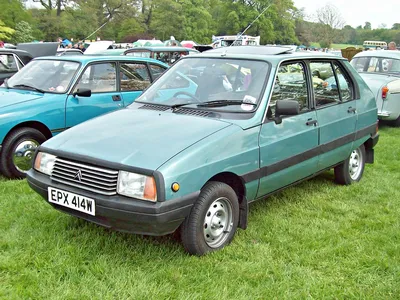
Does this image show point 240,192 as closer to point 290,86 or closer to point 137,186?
point 137,186

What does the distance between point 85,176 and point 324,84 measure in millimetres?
3066

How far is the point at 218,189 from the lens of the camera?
3471mm

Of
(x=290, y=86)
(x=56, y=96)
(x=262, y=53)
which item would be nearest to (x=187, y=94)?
(x=262, y=53)

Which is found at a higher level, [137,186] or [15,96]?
[15,96]

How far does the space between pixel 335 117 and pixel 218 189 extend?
6.93 ft

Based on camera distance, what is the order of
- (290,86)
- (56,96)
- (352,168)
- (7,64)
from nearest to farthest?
(290,86), (352,168), (56,96), (7,64)

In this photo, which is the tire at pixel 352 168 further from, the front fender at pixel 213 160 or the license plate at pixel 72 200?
the license plate at pixel 72 200

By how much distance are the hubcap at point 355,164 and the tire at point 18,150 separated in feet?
13.5

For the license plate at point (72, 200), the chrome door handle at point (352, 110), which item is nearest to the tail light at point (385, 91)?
the chrome door handle at point (352, 110)

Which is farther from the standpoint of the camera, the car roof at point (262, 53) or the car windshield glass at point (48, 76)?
the car windshield glass at point (48, 76)

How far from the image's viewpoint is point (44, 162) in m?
3.65

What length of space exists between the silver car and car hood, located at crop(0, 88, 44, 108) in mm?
7006

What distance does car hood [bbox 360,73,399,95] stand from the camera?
9.34 metres

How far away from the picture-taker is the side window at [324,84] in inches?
187
